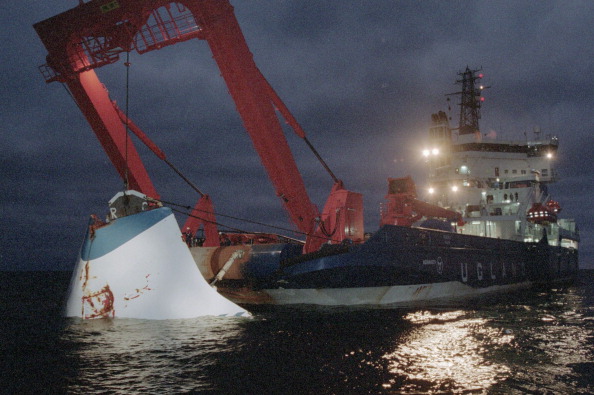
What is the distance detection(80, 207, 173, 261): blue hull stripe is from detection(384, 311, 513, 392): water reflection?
5914mm

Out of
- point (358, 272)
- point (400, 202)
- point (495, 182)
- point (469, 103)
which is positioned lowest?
point (358, 272)

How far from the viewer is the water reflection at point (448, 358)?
6.02 metres

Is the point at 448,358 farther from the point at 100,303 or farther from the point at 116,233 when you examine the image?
the point at 100,303

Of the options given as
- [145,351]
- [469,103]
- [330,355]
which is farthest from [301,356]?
[469,103]

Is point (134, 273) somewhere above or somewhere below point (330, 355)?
above

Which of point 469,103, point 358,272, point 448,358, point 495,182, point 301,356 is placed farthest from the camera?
point 469,103

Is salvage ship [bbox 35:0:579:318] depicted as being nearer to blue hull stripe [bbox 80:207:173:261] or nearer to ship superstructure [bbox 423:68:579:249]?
blue hull stripe [bbox 80:207:173:261]

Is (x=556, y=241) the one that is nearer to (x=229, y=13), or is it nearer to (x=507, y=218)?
(x=507, y=218)

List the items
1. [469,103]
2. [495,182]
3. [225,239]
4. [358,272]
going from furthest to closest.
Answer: [469,103] → [495,182] → [225,239] → [358,272]

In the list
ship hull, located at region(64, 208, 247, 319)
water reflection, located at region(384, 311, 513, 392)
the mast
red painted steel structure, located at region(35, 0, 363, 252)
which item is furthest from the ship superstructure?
ship hull, located at region(64, 208, 247, 319)

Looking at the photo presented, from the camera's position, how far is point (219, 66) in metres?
14.9

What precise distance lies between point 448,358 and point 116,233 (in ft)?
23.5

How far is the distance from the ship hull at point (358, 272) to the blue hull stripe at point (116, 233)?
476cm

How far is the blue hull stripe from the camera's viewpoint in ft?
34.0
